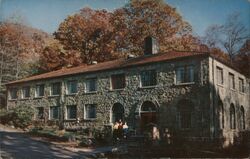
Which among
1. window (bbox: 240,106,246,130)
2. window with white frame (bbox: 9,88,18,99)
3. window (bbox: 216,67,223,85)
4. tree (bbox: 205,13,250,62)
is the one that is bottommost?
window (bbox: 240,106,246,130)

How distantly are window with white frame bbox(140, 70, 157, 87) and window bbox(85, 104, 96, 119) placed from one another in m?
1.96

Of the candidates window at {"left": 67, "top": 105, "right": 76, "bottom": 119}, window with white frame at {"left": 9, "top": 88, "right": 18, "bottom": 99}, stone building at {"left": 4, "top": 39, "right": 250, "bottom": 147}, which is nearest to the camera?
window with white frame at {"left": 9, "top": 88, "right": 18, "bottom": 99}

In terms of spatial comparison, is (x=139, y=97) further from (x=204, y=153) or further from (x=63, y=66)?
(x=204, y=153)

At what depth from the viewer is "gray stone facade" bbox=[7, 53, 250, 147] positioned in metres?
8.34

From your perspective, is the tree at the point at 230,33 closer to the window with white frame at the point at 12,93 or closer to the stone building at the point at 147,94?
the stone building at the point at 147,94

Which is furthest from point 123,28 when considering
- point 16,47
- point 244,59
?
point 244,59

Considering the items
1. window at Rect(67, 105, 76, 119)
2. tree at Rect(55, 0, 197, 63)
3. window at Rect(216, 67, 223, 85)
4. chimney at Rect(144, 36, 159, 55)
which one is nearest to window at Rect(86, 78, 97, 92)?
window at Rect(67, 105, 76, 119)

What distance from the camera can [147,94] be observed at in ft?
35.3

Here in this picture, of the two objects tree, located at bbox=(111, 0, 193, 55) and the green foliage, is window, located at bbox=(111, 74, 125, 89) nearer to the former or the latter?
tree, located at bbox=(111, 0, 193, 55)

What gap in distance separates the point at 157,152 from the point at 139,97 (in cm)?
498

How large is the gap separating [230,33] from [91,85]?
6.48 m

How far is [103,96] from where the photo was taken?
37.4 ft

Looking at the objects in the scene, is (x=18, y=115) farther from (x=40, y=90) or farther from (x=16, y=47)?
(x=40, y=90)

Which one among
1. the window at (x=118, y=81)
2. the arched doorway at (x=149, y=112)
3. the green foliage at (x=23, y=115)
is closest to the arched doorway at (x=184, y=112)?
the arched doorway at (x=149, y=112)
